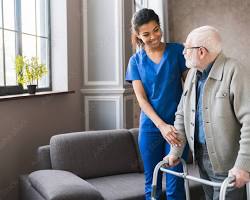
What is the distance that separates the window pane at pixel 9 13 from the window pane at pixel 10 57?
0.06 m

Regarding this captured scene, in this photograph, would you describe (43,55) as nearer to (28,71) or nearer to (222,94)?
(28,71)

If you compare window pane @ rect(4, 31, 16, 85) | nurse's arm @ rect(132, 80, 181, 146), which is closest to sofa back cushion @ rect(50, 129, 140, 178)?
window pane @ rect(4, 31, 16, 85)

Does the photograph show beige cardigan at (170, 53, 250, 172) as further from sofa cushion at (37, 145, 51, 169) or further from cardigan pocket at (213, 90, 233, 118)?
sofa cushion at (37, 145, 51, 169)

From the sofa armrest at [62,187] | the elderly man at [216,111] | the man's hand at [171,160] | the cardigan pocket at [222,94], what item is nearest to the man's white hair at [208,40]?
the elderly man at [216,111]

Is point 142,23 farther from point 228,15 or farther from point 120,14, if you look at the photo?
point 228,15

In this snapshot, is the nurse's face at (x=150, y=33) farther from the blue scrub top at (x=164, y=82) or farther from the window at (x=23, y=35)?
the window at (x=23, y=35)

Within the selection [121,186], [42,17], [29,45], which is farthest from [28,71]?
[121,186]

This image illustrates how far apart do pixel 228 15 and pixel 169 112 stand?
3.78m

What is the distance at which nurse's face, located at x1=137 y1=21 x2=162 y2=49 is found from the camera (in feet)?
7.41

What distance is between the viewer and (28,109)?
321 cm

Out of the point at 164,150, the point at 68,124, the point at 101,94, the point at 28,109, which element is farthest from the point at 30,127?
the point at 164,150

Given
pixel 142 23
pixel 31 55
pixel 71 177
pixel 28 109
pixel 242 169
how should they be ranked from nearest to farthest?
pixel 242 169
pixel 142 23
pixel 71 177
pixel 28 109
pixel 31 55

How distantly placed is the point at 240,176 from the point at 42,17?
8.85 feet

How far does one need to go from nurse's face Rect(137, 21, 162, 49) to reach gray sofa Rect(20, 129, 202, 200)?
3.00ft
